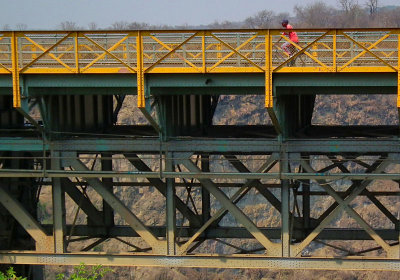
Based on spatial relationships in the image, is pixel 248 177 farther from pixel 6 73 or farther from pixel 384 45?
pixel 384 45

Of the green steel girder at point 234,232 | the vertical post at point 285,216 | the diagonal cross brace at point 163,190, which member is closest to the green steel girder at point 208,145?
the vertical post at point 285,216

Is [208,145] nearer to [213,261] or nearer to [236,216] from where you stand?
[236,216]

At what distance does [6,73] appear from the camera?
54.0 ft

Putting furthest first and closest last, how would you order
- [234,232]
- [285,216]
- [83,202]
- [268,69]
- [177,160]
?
[234,232], [83,202], [177,160], [285,216], [268,69]

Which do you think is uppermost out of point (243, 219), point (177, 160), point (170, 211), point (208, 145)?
point (208, 145)

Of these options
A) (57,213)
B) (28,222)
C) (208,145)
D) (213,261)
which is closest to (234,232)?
(213,261)

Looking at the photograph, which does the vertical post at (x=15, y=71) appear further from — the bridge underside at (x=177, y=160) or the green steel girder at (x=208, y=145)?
the green steel girder at (x=208, y=145)

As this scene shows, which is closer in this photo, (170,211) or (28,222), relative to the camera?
(170,211)

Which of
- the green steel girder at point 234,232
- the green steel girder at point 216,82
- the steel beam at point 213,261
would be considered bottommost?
the green steel girder at point 234,232

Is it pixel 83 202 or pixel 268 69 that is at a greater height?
pixel 268 69

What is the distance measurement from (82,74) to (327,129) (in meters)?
7.73

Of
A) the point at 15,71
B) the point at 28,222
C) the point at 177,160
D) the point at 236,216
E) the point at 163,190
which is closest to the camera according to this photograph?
the point at 15,71

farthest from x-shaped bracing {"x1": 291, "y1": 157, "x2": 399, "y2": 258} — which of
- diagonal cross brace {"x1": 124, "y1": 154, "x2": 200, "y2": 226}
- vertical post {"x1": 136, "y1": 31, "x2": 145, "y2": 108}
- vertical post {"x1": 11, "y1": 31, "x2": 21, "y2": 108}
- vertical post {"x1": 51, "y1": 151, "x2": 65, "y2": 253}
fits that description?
vertical post {"x1": 11, "y1": 31, "x2": 21, "y2": 108}

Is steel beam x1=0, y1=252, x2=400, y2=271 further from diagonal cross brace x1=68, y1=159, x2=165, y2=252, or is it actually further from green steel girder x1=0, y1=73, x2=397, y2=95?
green steel girder x1=0, y1=73, x2=397, y2=95
